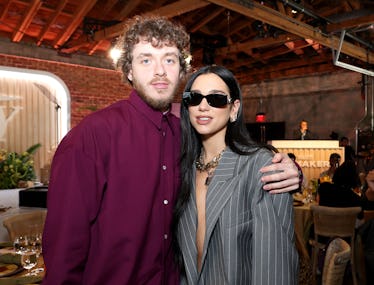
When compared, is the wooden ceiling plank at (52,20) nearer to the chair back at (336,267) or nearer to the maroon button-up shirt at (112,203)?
the maroon button-up shirt at (112,203)

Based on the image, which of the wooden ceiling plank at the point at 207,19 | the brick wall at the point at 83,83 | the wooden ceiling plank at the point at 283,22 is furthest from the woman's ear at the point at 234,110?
the brick wall at the point at 83,83

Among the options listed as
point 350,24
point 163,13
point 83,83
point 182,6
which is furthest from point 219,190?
point 83,83

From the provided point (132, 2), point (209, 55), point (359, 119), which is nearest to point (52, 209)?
point (132, 2)

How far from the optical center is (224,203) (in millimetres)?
1572

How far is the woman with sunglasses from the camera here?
1.49m

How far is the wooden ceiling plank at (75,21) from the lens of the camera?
5.59 m

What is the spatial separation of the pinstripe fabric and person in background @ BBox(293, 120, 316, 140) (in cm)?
884

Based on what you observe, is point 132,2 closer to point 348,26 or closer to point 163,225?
point 348,26

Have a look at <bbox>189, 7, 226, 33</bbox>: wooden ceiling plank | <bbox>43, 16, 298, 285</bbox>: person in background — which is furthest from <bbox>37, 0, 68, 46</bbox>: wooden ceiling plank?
<bbox>43, 16, 298, 285</bbox>: person in background

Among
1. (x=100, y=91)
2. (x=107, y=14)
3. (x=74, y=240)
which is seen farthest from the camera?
(x=100, y=91)

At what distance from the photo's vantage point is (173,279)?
5.59 ft

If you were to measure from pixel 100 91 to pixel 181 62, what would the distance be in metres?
7.46

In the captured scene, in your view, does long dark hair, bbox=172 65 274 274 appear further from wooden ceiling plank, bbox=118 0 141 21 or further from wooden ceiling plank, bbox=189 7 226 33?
wooden ceiling plank, bbox=189 7 226 33

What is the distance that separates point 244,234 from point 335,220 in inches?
135
